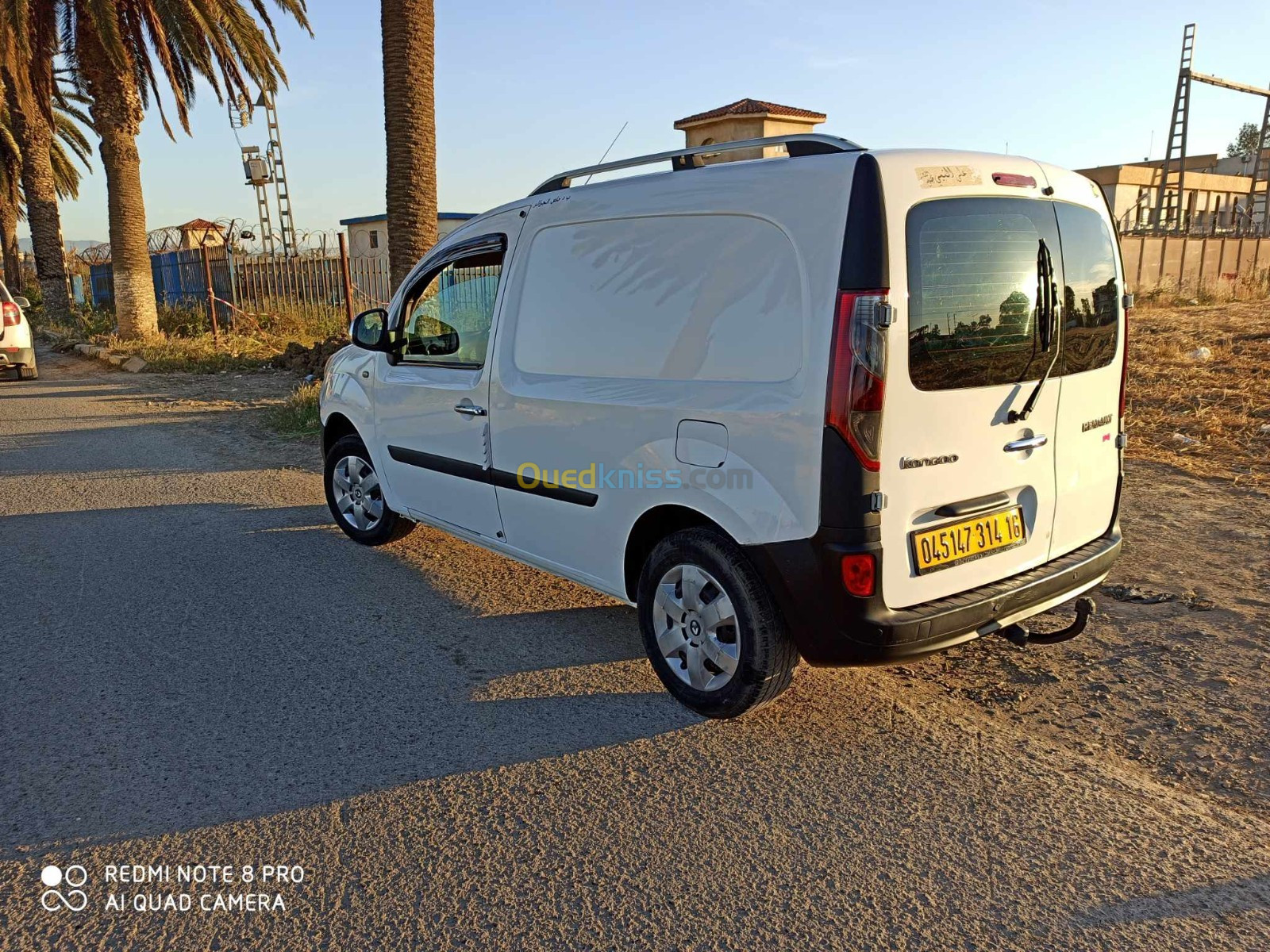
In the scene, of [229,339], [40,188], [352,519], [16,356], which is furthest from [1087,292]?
[40,188]

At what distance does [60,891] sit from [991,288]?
3.42 metres

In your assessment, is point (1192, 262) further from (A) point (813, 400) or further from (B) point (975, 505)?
(A) point (813, 400)

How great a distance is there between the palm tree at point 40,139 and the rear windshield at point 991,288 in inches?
729

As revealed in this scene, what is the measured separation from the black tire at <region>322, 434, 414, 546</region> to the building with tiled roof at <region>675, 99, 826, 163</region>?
30.1 ft

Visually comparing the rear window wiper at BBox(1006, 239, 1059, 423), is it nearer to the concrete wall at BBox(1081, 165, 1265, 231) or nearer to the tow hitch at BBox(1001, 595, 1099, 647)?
the tow hitch at BBox(1001, 595, 1099, 647)

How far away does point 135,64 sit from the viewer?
16969 millimetres

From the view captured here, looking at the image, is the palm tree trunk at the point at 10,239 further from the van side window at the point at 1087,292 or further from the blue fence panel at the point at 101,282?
the van side window at the point at 1087,292

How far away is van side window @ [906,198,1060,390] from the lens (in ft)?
9.63

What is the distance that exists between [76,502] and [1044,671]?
668cm

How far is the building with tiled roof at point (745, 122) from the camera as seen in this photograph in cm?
1361

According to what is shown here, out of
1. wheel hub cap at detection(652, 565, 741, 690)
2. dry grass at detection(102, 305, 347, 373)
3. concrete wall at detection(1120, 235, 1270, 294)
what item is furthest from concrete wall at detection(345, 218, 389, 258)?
wheel hub cap at detection(652, 565, 741, 690)

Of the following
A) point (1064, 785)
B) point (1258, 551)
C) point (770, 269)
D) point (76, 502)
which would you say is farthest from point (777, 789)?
point (76, 502)

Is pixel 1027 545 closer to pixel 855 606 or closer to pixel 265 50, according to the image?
pixel 855 606

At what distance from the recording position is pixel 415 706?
141 inches
